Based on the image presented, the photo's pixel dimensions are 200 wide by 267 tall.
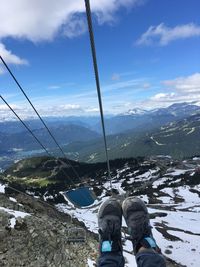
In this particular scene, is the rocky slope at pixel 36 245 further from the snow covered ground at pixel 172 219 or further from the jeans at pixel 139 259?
the jeans at pixel 139 259

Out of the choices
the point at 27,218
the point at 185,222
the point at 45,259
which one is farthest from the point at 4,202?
the point at 185,222

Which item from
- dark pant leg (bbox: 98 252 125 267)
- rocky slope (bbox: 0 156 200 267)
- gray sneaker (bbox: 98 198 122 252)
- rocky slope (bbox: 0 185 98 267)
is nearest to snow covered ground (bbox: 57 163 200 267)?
rocky slope (bbox: 0 156 200 267)

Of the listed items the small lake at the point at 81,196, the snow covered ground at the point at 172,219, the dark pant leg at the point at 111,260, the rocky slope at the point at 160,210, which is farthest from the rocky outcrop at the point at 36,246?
the small lake at the point at 81,196

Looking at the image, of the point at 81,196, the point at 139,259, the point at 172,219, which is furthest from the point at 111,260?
the point at 81,196

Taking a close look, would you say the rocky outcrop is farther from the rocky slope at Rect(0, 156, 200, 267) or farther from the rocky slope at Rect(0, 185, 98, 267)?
the rocky slope at Rect(0, 156, 200, 267)

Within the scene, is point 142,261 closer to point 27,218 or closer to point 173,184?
point 27,218
